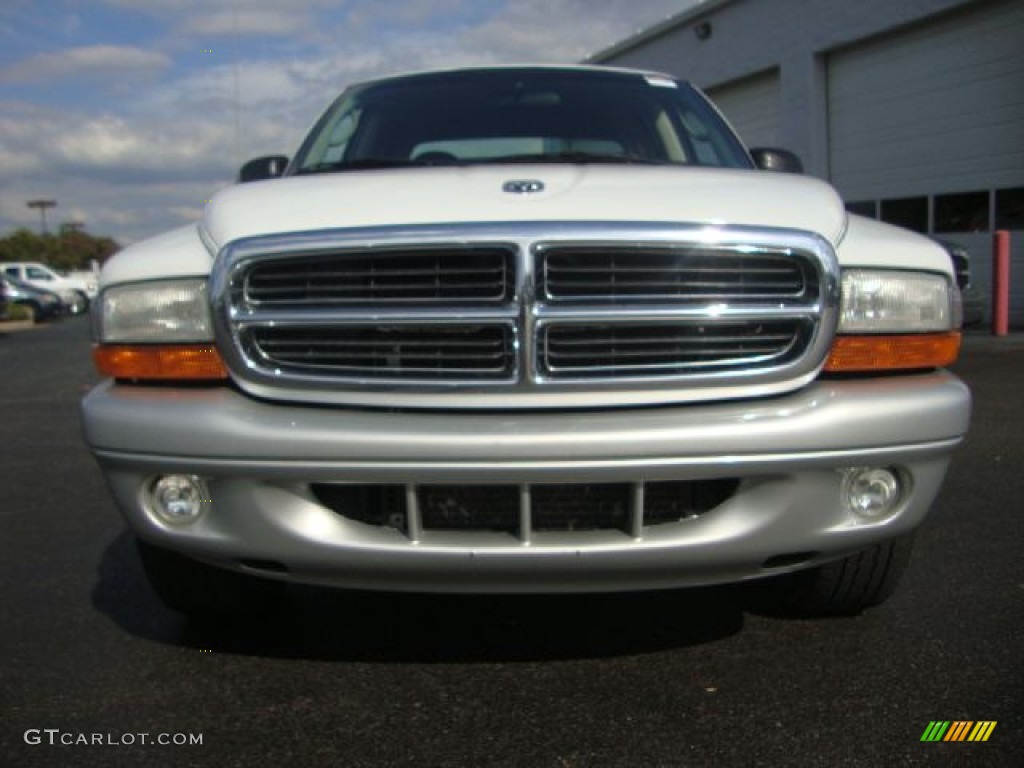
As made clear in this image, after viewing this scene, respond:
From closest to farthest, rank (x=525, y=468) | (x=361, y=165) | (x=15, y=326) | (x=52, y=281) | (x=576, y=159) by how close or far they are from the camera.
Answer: (x=525, y=468), (x=576, y=159), (x=361, y=165), (x=15, y=326), (x=52, y=281)

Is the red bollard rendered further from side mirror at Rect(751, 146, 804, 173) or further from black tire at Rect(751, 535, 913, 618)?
black tire at Rect(751, 535, 913, 618)

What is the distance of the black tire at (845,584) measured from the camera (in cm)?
293

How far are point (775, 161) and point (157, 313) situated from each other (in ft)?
7.79

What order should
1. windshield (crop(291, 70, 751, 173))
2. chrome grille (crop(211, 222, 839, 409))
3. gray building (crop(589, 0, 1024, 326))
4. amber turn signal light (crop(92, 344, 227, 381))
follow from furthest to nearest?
gray building (crop(589, 0, 1024, 326)) < windshield (crop(291, 70, 751, 173)) < amber turn signal light (crop(92, 344, 227, 381)) < chrome grille (crop(211, 222, 839, 409))

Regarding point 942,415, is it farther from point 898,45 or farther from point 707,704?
point 898,45

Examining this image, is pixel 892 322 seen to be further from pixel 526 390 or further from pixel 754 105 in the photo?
pixel 754 105

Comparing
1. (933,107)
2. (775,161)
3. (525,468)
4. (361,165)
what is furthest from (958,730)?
(933,107)

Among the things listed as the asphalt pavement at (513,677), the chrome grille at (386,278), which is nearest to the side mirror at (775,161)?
the asphalt pavement at (513,677)

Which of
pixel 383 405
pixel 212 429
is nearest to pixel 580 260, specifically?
pixel 383 405

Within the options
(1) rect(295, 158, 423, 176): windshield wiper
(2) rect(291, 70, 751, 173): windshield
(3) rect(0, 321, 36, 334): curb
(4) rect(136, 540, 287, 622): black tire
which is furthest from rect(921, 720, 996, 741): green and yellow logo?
(3) rect(0, 321, 36, 334): curb

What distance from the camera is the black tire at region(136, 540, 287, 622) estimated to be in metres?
2.90

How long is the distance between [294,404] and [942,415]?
158cm

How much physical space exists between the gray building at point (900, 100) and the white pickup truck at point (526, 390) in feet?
37.8

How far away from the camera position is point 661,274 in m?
2.53
